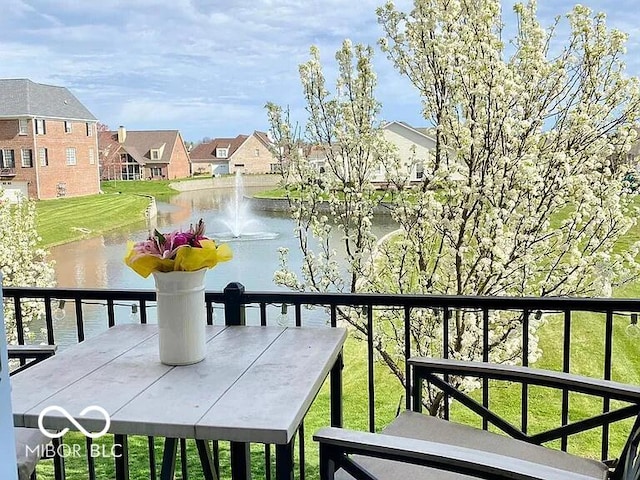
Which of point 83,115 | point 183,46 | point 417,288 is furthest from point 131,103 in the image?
point 417,288

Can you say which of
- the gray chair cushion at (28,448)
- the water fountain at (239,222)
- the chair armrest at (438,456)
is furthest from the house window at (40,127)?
the chair armrest at (438,456)

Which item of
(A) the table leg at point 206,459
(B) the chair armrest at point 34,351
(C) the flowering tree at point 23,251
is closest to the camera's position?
(A) the table leg at point 206,459

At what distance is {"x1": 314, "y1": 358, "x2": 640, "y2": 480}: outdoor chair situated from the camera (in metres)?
1.24

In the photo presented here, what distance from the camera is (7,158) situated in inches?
194

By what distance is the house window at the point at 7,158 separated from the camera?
15.6 feet

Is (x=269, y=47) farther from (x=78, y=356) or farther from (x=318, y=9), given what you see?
(x=78, y=356)

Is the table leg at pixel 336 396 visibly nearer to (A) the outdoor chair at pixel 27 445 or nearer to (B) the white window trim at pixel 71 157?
(A) the outdoor chair at pixel 27 445

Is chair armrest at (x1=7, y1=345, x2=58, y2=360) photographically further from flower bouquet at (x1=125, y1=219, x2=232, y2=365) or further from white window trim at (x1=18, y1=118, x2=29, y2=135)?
white window trim at (x1=18, y1=118, x2=29, y2=135)

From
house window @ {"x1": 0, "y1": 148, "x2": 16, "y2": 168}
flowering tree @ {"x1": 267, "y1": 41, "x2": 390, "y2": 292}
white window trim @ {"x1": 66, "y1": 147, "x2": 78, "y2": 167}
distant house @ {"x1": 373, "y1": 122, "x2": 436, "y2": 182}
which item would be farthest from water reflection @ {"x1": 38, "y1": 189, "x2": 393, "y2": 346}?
house window @ {"x1": 0, "y1": 148, "x2": 16, "y2": 168}

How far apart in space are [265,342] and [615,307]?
106cm

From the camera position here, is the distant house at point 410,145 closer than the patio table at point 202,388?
No

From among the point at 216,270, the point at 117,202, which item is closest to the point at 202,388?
the point at 216,270

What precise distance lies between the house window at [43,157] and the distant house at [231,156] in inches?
46.2

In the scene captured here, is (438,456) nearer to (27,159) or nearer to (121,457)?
(121,457)
